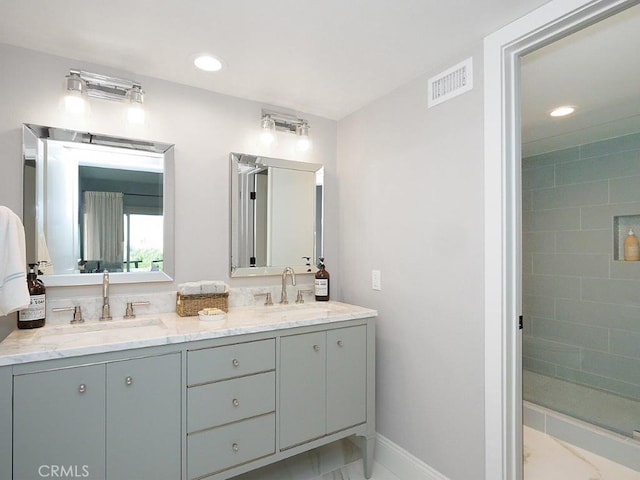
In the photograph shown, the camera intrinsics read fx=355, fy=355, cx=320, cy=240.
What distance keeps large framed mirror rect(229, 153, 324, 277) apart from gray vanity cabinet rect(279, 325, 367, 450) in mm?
674

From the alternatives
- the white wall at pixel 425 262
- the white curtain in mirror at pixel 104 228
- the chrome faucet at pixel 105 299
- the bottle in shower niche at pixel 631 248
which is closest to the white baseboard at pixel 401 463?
the white wall at pixel 425 262

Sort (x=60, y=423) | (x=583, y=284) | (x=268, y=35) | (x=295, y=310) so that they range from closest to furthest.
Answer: (x=60, y=423) < (x=268, y=35) < (x=295, y=310) < (x=583, y=284)

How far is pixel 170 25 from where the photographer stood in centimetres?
157

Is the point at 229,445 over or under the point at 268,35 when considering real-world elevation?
under

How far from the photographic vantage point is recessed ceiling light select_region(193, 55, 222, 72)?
1836mm

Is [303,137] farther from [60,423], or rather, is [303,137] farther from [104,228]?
[60,423]

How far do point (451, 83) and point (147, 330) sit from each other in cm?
195

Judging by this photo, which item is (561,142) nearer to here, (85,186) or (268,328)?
(268,328)

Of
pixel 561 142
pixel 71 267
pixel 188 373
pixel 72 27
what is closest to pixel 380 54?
pixel 72 27

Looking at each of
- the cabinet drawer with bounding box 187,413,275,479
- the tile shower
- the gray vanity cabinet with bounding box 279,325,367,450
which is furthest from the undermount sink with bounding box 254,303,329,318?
the tile shower

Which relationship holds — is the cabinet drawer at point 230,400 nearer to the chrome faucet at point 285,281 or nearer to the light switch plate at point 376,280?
the chrome faucet at point 285,281

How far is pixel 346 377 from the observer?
6.57 ft

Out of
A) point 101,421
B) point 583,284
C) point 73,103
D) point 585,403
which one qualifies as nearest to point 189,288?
point 101,421

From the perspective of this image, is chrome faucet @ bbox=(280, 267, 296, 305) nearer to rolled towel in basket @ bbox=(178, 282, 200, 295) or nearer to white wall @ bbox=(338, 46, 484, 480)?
white wall @ bbox=(338, 46, 484, 480)
